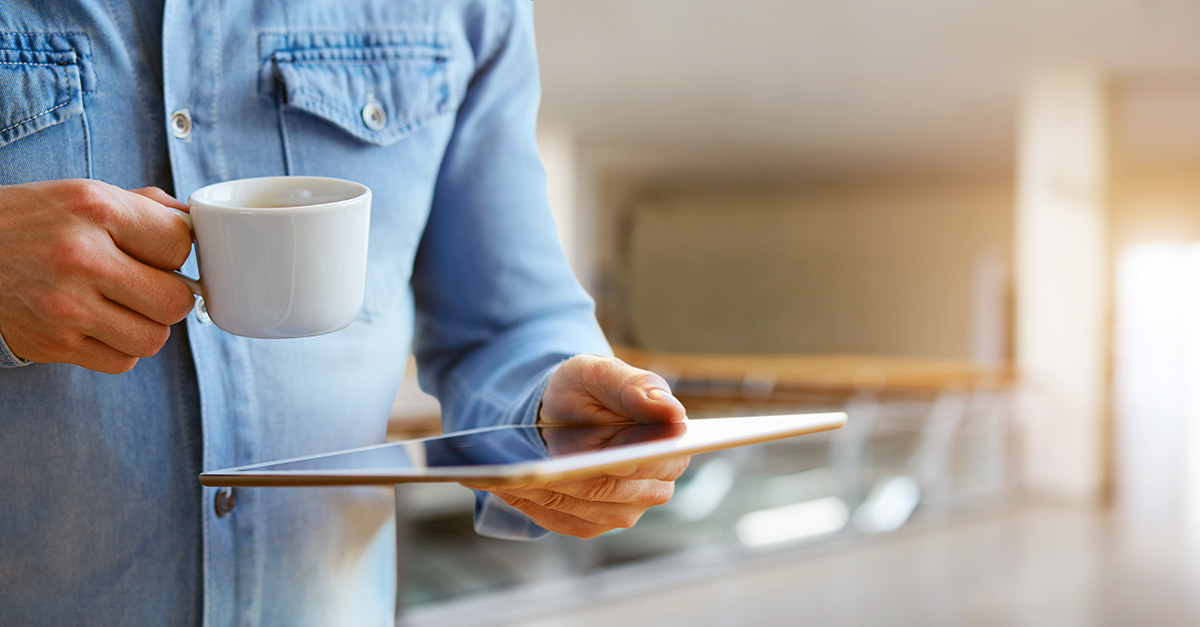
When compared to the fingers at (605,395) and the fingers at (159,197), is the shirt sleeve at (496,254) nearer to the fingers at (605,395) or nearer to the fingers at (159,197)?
the fingers at (605,395)

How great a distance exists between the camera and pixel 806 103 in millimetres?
5559

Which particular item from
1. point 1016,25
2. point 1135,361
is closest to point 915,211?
point 1135,361

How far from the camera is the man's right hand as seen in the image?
0.38 meters

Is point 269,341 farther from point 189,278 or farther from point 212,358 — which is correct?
point 189,278

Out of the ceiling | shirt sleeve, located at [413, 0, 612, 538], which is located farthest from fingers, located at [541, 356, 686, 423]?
the ceiling

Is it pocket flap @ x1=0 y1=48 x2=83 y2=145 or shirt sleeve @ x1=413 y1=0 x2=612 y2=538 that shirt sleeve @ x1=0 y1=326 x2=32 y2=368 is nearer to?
pocket flap @ x1=0 y1=48 x2=83 y2=145

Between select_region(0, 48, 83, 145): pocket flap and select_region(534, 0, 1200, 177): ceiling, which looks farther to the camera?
select_region(534, 0, 1200, 177): ceiling

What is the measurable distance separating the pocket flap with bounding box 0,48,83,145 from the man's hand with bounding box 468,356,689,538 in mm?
321

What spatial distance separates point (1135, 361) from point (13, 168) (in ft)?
37.1

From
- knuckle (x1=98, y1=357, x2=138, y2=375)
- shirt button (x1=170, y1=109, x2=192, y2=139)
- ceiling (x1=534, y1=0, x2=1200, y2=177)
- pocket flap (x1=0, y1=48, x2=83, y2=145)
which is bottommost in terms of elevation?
knuckle (x1=98, y1=357, x2=138, y2=375)

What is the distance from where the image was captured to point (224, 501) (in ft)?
1.83

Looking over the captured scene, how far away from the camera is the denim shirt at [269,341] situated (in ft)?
1.66

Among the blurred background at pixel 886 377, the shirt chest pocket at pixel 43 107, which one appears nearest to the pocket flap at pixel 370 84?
the shirt chest pocket at pixel 43 107

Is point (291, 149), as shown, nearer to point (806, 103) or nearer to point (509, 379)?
point (509, 379)
